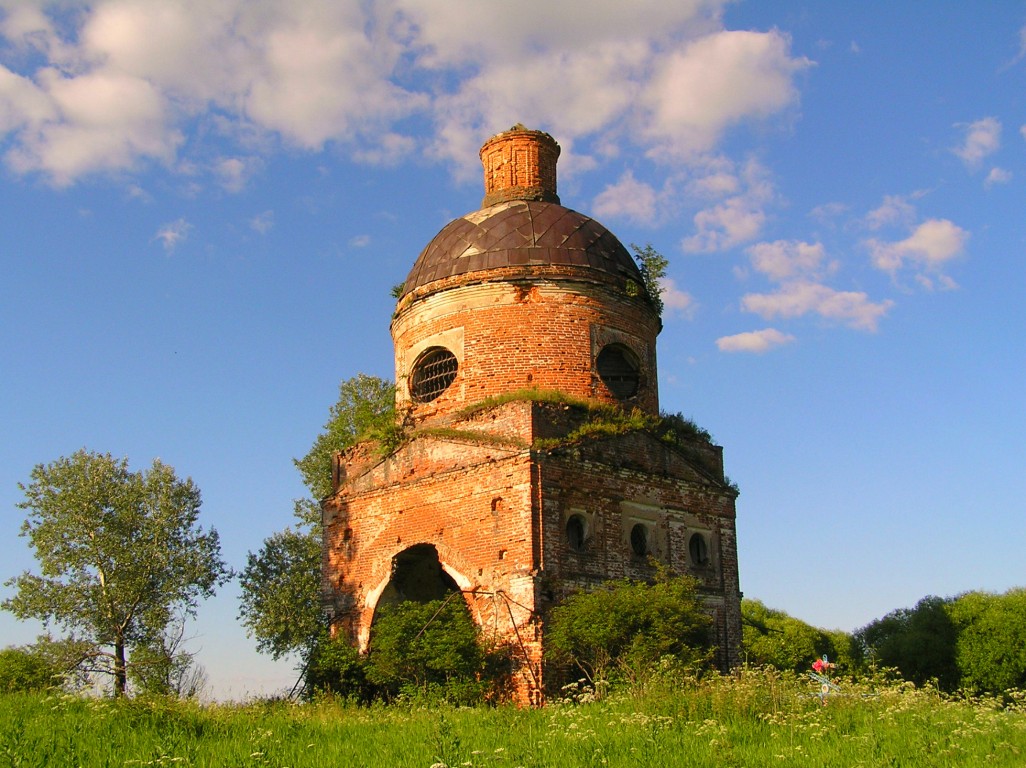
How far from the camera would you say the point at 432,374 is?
664 inches

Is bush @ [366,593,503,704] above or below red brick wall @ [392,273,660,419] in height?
below

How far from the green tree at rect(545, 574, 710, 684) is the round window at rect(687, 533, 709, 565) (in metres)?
2.44

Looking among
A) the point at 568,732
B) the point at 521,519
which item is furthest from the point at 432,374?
the point at 568,732

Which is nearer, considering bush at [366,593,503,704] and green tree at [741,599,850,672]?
bush at [366,593,503,704]

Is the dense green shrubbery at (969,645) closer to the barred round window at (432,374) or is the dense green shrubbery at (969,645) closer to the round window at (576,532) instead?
the round window at (576,532)

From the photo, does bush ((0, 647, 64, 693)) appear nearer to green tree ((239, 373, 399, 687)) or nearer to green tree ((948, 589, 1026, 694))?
green tree ((239, 373, 399, 687))

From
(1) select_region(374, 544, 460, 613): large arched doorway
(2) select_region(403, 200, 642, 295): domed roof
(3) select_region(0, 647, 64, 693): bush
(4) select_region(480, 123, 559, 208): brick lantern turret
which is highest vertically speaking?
(4) select_region(480, 123, 559, 208): brick lantern turret

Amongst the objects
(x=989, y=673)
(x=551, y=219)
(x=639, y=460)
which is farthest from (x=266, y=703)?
(x=989, y=673)

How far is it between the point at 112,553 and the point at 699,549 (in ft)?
39.2

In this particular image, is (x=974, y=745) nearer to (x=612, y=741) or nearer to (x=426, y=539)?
(x=612, y=741)

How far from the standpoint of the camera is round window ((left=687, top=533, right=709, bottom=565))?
15.8 meters

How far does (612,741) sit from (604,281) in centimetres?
971

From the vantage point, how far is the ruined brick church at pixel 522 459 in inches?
549

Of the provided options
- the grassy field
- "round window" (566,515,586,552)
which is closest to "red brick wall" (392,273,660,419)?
"round window" (566,515,586,552)
